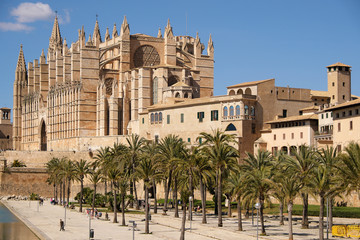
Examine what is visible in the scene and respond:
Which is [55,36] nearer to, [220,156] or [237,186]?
[220,156]

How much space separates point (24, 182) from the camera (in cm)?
7800

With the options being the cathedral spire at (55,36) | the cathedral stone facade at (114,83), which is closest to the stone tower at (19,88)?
the cathedral spire at (55,36)

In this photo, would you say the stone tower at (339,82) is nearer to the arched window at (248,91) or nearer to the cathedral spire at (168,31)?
the arched window at (248,91)

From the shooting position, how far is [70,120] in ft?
303

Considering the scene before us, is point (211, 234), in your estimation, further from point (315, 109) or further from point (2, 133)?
point (2, 133)

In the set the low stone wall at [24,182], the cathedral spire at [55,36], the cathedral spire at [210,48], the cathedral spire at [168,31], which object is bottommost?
the low stone wall at [24,182]

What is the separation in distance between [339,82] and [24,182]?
39.0 m

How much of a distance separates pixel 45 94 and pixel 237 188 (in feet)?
243

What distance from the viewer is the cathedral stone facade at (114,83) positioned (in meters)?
81.2

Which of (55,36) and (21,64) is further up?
(55,36)

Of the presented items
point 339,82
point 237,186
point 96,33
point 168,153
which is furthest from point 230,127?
point 96,33

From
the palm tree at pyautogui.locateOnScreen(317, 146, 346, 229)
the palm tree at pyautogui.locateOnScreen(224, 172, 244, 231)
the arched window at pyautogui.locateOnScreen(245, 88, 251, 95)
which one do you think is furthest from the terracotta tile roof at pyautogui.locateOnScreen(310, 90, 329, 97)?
the palm tree at pyautogui.locateOnScreen(317, 146, 346, 229)

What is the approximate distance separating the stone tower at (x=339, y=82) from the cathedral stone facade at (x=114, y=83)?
1689 cm

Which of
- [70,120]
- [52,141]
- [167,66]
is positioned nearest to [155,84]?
[167,66]
